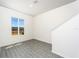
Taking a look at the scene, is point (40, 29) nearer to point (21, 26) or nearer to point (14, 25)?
point (21, 26)

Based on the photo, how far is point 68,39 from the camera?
2445 mm

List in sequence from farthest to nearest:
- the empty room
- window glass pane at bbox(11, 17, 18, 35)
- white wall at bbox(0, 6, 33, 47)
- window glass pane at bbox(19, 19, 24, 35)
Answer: window glass pane at bbox(19, 19, 24, 35) → window glass pane at bbox(11, 17, 18, 35) → white wall at bbox(0, 6, 33, 47) → the empty room

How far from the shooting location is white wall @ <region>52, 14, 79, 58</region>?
7.32 feet

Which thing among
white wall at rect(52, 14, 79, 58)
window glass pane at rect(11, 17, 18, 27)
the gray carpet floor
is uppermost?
window glass pane at rect(11, 17, 18, 27)

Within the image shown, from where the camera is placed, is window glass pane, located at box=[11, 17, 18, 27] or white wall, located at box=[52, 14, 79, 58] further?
window glass pane, located at box=[11, 17, 18, 27]

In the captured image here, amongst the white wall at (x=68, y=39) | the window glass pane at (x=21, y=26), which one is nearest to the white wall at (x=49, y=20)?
the window glass pane at (x=21, y=26)

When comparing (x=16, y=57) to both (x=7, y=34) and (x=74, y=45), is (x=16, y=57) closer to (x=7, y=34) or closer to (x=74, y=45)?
(x=7, y=34)

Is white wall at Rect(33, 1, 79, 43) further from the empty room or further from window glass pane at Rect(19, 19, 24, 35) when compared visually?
window glass pane at Rect(19, 19, 24, 35)

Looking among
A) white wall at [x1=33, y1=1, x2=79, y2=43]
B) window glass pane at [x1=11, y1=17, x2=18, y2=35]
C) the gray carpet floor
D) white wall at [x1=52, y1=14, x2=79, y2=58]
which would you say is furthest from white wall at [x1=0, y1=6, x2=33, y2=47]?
white wall at [x1=52, y1=14, x2=79, y2=58]

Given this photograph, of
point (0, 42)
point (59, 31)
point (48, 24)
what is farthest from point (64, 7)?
point (0, 42)

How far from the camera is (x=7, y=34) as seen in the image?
13.7 feet

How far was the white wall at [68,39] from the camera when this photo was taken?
2230 millimetres

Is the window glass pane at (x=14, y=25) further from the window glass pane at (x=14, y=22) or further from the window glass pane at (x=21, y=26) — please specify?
the window glass pane at (x=21, y=26)

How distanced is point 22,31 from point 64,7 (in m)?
3.85
